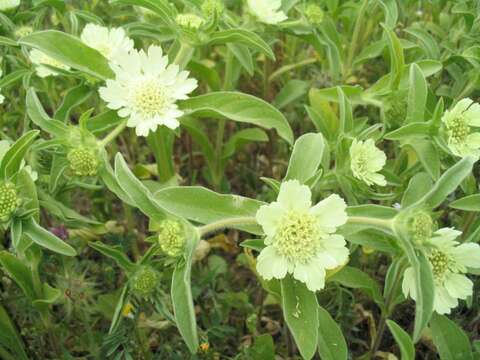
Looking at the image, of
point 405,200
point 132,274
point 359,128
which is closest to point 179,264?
point 132,274

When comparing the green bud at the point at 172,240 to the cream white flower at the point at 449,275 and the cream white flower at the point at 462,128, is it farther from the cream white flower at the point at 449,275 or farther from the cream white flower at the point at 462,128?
the cream white flower at the point at 462,128

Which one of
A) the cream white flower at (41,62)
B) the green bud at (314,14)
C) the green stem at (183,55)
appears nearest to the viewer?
the green stem at (183,55)

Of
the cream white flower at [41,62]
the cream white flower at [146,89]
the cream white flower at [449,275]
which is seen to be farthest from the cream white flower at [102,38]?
the cream white flower at [449,275]

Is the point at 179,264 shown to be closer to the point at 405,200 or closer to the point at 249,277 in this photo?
the point at 405,200

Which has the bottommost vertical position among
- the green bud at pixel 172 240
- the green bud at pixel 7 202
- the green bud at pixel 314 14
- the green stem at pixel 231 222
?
the green bud at pixel 172 240

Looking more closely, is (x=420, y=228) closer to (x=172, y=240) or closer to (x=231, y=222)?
(x=231, y=222)

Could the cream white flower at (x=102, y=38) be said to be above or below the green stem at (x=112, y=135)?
above
